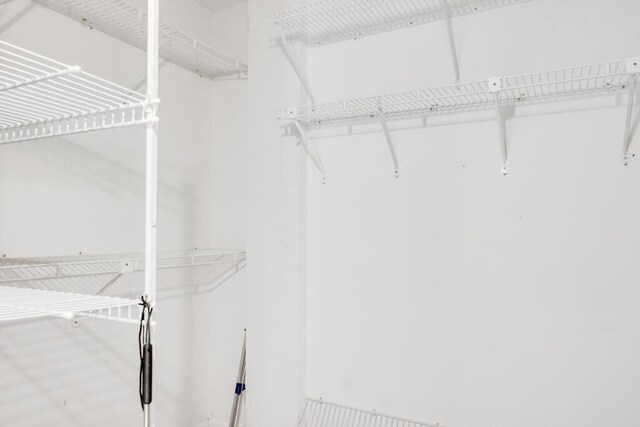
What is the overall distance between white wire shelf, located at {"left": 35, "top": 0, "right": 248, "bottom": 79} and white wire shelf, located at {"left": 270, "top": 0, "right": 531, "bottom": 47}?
1.34 feet

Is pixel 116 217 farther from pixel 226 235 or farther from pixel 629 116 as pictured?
pixel 629 116

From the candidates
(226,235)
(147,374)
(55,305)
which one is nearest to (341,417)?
(226,235)

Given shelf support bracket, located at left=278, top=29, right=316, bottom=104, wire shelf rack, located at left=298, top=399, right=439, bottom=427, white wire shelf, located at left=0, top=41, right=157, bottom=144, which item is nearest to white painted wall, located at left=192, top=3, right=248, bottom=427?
shelf support bracket, located at left=278, top=29, right=316, bottom=104

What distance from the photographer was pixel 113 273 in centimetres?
175

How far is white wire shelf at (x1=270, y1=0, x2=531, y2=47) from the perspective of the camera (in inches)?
70.3

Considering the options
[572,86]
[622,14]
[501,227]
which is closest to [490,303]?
[501,227]

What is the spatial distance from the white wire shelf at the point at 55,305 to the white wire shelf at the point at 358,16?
1294mm

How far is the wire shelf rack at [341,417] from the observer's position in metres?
1.88

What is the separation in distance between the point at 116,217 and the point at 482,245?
151 centimetres

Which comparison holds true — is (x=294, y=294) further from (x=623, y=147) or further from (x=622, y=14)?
(x=622, y=14)

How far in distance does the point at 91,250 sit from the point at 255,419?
105 cm

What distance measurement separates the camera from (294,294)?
6.70 ft

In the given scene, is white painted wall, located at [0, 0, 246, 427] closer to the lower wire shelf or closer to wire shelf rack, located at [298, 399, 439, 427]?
the lower wire shelf

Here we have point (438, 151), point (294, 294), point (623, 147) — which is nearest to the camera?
point (623, 147)
